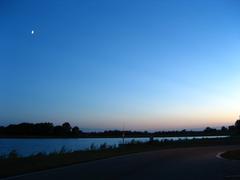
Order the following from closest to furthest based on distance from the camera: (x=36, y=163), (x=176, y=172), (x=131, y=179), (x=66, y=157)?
(x=131, y=179) < (x=176, y=172) < (x=36, y=163) < (x=66, y=157)

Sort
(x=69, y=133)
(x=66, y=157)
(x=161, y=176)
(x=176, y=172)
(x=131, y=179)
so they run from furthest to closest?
(x=69, y=133)
(x=66, y=157)
(x=176, y=172)
(x=161, y=176)
(x=131, y=179)

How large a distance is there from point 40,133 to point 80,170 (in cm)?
15087

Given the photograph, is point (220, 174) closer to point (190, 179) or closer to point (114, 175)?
point (190, 179)

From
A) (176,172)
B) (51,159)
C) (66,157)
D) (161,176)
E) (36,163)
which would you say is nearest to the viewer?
(161,176)

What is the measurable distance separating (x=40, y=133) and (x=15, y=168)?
150m

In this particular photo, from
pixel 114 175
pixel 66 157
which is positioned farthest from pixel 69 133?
pixel 114 175

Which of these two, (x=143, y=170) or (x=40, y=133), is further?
(x=40, y=133)

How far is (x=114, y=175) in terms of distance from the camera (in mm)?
18547

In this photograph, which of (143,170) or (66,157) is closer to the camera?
(143,170)

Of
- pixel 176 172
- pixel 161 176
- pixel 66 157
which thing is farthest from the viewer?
pixel 66 157

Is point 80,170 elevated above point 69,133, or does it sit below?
below

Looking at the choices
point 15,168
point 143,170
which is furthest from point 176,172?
point 15,168

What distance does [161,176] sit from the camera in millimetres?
18500

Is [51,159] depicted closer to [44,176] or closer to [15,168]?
[15,168]
